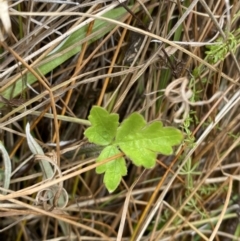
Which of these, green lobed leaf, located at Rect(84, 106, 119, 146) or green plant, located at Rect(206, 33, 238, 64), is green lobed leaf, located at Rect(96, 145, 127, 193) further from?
green plant, located at Rect(206, 33, 238, 64)

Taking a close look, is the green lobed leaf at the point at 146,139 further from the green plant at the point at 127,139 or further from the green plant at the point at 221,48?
the green plant at the point at 221,48

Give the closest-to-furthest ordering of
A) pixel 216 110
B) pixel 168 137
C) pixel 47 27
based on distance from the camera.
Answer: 1. pixel 168 137
2. pixel 47 27
3. pixel 216 110

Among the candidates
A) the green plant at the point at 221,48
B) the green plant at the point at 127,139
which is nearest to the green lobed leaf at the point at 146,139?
the green plant at the point at 127,139

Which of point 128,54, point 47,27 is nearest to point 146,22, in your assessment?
point 128,54

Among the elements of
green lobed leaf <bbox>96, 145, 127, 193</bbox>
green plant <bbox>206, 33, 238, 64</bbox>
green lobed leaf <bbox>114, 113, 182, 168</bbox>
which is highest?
green plant <bbox>206, 33, 238, 64</bbox>

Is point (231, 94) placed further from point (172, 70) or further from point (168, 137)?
point (168, 137)

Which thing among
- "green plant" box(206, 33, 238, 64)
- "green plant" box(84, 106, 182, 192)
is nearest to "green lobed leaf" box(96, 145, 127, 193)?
"green plant" box(84, 106, 182, 192)
